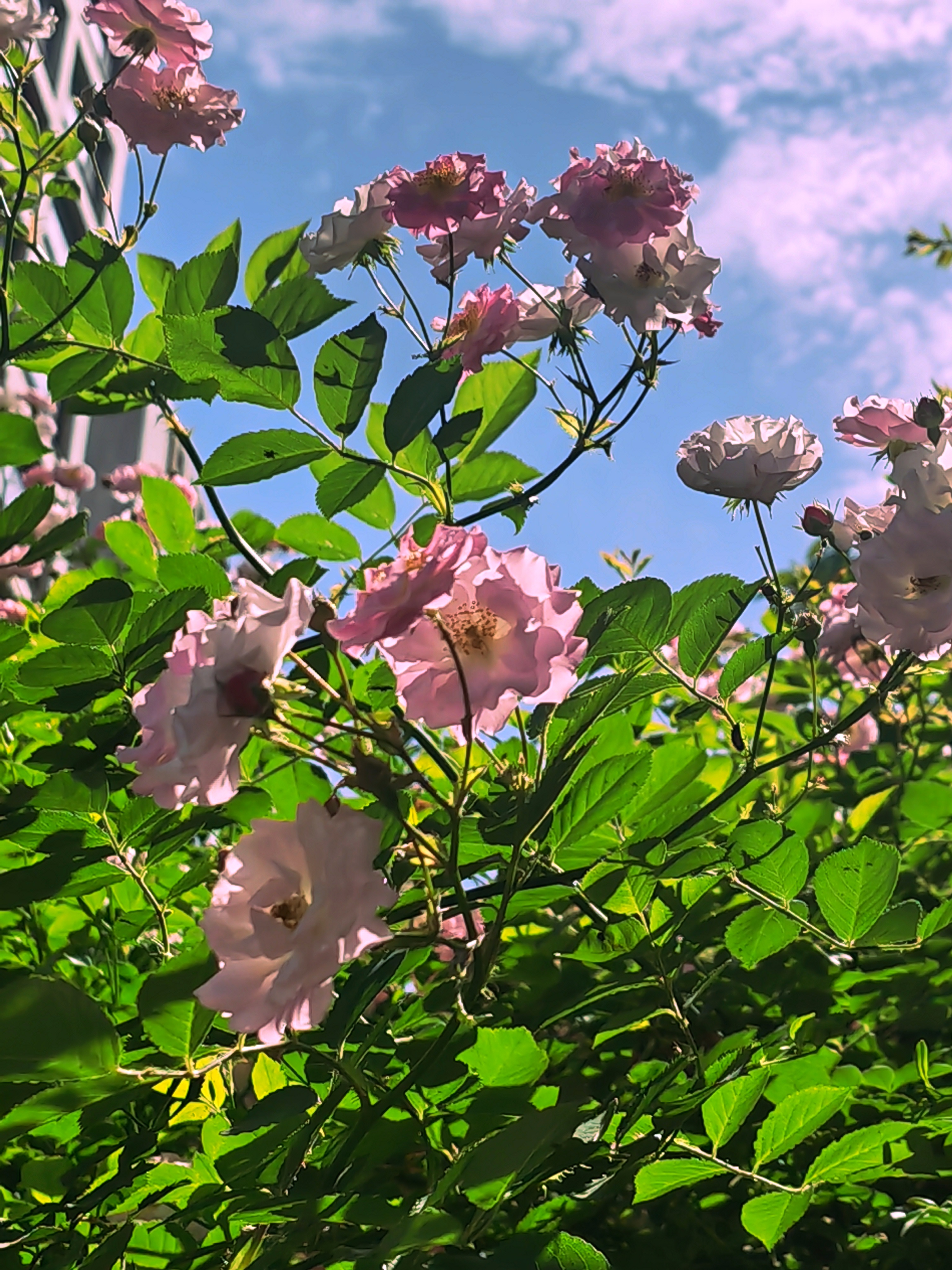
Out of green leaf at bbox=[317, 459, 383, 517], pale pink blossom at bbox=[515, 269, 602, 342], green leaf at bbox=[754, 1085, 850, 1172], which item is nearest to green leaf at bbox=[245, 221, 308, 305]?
pale pink blossom at bbox=[515, 269, 602, 342]

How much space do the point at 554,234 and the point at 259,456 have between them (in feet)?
1.14

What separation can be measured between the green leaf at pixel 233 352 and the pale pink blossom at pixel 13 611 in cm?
112

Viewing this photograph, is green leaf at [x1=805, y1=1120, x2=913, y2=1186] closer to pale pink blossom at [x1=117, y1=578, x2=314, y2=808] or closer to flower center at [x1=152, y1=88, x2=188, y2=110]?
pale pink blossom at [x1=117, y1=578, x2=314, y2=808]

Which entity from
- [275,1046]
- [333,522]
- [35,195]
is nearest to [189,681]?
[275,1046]

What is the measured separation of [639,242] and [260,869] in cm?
61

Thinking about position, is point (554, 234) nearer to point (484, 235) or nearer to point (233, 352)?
point (484, 235)

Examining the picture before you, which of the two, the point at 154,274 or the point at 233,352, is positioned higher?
the point at 154,274

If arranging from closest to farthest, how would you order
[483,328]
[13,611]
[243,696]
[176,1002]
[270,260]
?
1. [243,696]
2. [176,1002]
3. [483,328]
4. [270,260]
5. [13,611]

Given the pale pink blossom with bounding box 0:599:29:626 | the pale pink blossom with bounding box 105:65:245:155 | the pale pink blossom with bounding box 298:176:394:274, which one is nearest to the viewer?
the pale pink blossom with bounding box 298:176:394:274

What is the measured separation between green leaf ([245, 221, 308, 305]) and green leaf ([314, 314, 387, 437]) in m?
0.32

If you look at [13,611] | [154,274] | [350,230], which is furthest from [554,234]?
[13,611]

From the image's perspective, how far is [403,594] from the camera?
51 centimetres

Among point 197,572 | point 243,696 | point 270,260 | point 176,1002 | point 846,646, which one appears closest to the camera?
point 243,696

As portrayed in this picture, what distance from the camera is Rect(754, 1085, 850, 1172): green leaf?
69 centimetres
